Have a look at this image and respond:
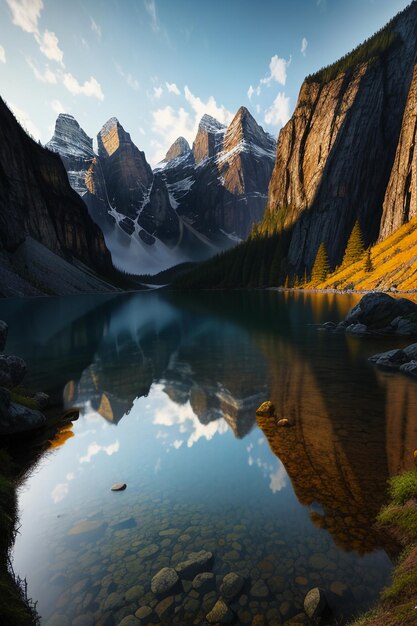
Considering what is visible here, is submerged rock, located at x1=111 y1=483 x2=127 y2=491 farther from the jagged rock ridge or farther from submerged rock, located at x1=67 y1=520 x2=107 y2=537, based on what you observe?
the jagged rock ridge

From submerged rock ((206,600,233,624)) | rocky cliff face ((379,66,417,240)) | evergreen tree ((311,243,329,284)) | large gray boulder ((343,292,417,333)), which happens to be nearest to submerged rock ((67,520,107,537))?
submerged rock ((206,600,233,624))

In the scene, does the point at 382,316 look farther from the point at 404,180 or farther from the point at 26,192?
the point at 26,192

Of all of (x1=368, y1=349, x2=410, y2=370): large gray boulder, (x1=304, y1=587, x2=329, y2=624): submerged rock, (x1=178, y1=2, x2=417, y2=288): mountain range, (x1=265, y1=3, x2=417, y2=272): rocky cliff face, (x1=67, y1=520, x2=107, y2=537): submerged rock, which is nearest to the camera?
(x1=304, y1=587, x2=329, y2=624): submerged rock

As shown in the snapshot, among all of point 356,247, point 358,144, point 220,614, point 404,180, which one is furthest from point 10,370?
point 358,144

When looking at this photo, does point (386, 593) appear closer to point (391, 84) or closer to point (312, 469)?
point (312, 469)

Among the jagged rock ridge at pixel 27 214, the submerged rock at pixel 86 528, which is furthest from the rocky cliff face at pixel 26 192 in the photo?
the submerged rock at pixel 86 528

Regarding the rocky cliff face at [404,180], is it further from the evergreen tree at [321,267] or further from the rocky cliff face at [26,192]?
the rocky cliff face at [26,192]

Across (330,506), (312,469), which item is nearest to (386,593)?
(330,506)
